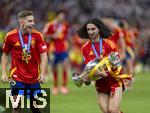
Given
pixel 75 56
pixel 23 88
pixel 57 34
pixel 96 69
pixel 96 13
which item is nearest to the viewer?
pixel 96 69

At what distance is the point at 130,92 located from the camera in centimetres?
2881

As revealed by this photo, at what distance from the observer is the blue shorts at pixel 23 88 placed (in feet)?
53.6

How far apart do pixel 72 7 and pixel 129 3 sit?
4.05 m

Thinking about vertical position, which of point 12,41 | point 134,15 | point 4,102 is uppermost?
point 134,15

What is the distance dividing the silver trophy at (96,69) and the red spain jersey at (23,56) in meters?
0.94

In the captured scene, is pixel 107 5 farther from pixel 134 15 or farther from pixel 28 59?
pixel 28 59

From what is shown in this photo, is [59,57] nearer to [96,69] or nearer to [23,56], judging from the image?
[23,56]

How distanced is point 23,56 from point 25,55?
53mm

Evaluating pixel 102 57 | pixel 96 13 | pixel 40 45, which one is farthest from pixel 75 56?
pixel 102 57

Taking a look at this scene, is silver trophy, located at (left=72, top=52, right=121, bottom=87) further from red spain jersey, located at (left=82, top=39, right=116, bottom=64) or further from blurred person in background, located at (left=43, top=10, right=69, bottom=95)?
blurred person in background, located at (left=43, top=10, right=69, bottom=95)

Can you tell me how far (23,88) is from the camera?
16.4m

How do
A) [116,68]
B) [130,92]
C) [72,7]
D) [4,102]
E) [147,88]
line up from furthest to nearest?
[72,7], [147,88], [130,92], [4,102], [116,68]

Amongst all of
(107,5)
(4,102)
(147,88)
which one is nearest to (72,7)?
(107,5)

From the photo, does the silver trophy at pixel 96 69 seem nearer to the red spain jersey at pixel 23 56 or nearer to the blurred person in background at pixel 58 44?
the red spain jersey at pixel 23 56
